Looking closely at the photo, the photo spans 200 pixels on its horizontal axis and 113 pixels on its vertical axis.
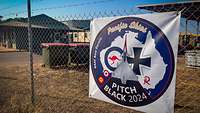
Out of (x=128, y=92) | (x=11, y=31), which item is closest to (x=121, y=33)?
(x=128, y=92)

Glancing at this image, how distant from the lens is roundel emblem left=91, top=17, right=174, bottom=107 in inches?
95.3

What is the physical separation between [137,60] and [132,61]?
3.2 inches

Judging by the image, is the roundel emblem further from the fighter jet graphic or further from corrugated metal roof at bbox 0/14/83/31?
corrugated metal roof at bbox 0/14/83/31

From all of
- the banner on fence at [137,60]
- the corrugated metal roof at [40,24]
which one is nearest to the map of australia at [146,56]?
the banner on fence at [137,60]

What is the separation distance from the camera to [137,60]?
8.56ft

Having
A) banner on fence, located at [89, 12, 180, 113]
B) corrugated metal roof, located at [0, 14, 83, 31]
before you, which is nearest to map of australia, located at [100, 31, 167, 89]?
banner on fence, located at [89, 12, 180, 113]

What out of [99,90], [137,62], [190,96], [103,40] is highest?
[103,40]

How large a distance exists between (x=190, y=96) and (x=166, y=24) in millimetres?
4357

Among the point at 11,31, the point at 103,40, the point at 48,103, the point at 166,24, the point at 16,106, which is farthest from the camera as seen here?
the point at 11,31

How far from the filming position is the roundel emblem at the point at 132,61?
7.95ft

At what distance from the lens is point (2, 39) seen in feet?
110

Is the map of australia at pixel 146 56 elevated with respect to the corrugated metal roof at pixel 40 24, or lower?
lower

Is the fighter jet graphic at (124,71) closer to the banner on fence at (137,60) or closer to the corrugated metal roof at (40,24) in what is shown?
the banner on fence at (137,60)

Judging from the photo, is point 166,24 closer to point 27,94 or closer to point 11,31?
point 27,94
